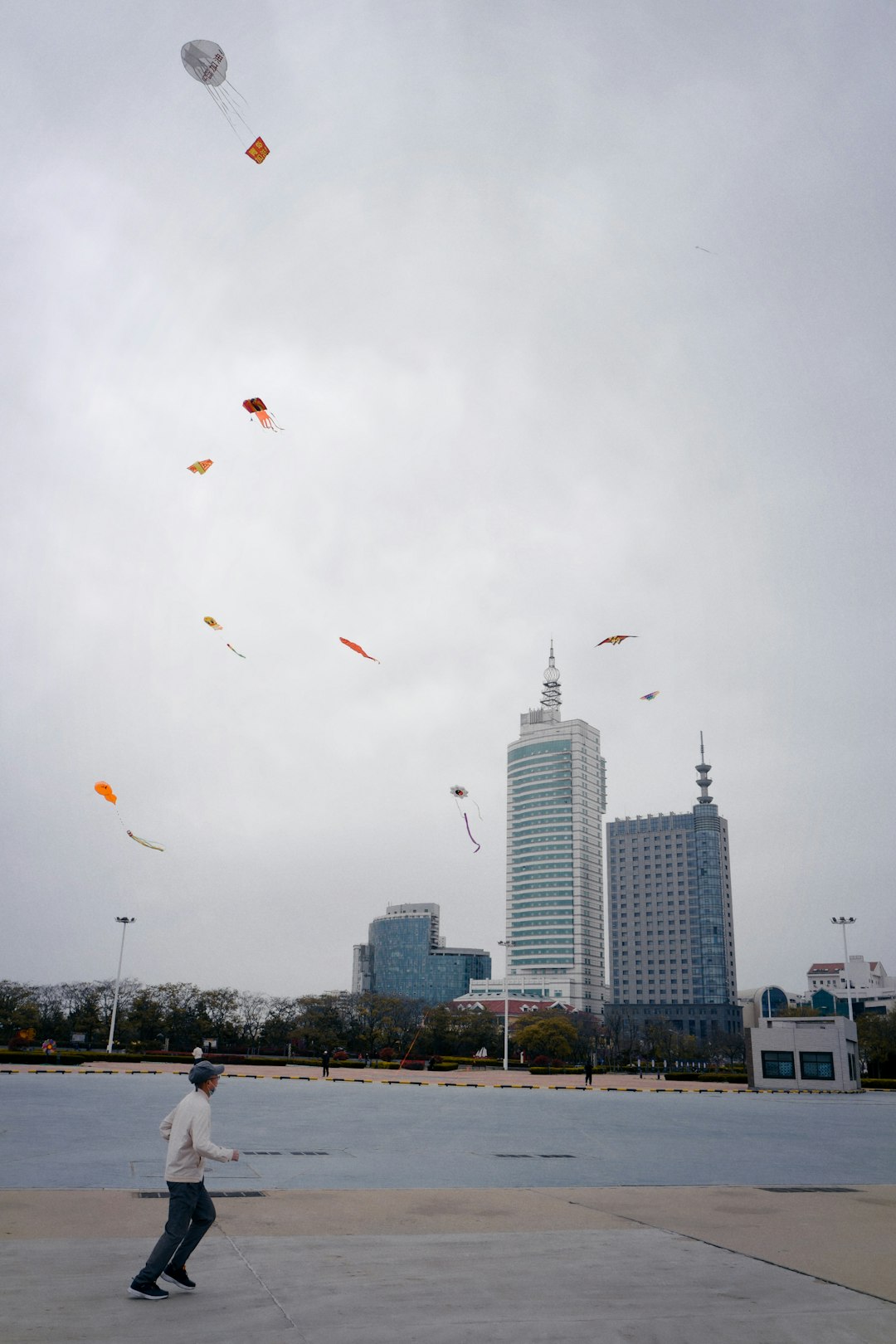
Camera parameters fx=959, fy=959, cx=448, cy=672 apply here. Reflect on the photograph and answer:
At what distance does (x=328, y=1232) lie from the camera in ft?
27.6

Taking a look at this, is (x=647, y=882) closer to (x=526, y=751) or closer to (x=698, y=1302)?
(x=526, y=751)

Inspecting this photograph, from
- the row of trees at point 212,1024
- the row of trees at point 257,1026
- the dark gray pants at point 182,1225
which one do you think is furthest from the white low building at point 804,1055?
the dark gray pants at point 182,1225

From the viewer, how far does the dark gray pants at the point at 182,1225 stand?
20.0 ft

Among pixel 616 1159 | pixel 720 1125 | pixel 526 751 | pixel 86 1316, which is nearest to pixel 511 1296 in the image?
pixel 86 1316

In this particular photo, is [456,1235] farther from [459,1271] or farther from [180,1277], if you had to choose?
[180,1277]

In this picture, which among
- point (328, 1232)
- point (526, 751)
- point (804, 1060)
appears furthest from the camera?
point (526, 751)

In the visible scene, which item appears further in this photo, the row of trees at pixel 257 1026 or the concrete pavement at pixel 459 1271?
the row of trees at pixel 257 1026

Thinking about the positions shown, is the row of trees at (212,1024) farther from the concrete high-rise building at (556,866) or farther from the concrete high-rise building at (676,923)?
the concrete high-rise building at (676,923)

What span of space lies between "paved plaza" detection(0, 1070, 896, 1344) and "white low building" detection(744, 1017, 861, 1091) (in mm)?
27554

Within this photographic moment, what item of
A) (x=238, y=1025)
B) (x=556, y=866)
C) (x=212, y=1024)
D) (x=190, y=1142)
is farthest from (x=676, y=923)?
(x=190, y=1142)

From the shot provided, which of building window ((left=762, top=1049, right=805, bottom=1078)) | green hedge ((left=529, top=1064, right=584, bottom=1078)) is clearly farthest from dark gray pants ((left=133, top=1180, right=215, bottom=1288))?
green hedge ((left=529, top=1064, right=584, bottom=1078))

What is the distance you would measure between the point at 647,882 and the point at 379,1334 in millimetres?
196501

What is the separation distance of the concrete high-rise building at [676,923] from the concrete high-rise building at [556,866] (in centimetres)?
967

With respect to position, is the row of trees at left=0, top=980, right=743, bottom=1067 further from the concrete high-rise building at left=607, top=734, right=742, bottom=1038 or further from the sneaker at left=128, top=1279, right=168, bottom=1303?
the concrete high-rise building at left=607, top=734, right=742, bottom=1038
